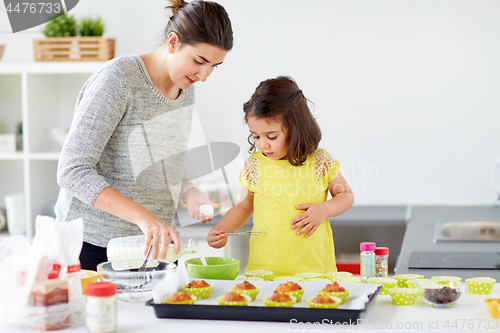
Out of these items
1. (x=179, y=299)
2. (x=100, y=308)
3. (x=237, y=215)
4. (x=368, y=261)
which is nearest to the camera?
(x=100, y=308)

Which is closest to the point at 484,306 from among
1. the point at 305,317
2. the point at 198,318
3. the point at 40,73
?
the point at 305,317

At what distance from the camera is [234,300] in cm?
94

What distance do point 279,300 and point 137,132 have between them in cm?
66

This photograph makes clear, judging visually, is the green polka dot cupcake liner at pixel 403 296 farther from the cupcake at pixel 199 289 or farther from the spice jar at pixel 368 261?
the cupcake at pixel 199 289

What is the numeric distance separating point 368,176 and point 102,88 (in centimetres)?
169

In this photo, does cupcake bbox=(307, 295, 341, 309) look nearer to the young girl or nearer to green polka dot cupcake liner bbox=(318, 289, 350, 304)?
green polka dot cupcake liner bbox=(318, 289, 350, 304)

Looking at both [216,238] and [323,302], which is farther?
[216,238]

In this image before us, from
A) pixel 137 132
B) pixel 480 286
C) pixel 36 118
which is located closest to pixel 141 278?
pixel 137 132

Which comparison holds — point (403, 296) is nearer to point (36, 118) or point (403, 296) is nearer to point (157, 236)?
point (157, 236)

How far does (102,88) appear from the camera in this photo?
128 centimetres

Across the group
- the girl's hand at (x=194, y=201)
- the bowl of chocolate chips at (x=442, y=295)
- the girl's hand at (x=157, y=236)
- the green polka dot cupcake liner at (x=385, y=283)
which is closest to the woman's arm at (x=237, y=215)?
the girl's hand at (x=194, y=201)

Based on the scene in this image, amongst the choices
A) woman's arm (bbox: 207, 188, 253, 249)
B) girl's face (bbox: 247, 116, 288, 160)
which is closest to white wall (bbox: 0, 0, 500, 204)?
woman's arm (bbox: 207, 188, 253, 249)

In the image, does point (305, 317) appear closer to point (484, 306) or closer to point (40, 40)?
point (484, 306)

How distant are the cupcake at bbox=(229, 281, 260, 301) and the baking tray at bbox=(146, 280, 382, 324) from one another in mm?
62
